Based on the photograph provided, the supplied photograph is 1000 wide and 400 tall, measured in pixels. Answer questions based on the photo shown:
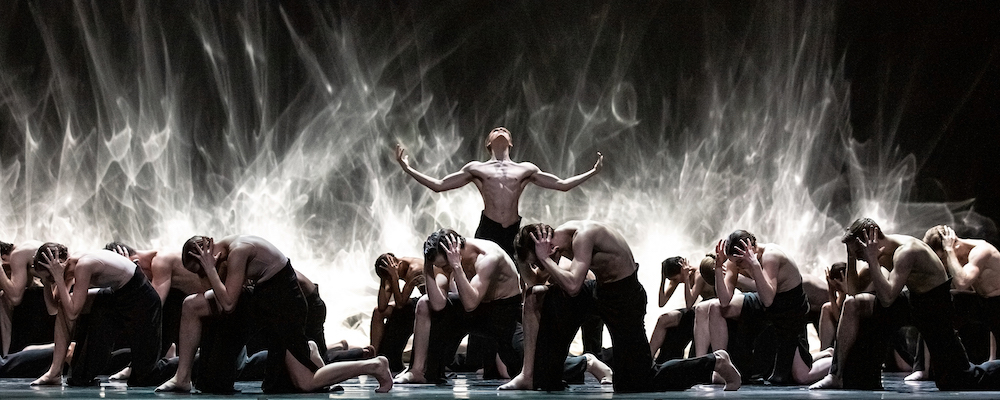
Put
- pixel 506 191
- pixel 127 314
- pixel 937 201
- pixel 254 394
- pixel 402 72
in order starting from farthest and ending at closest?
pixel 402 72, pixel 937 201, pixel 506 191, pixel 127 314, pixel 254 394

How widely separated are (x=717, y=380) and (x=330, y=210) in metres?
5.54

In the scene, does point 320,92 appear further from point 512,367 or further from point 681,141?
point 512,367

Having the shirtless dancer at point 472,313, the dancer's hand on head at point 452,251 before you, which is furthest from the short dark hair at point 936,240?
the dancer's hand on head at point 452,251

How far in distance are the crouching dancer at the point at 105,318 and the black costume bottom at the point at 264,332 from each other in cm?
84

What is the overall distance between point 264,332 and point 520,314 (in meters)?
1.50

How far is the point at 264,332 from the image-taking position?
477cm

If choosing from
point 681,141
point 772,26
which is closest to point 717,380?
point 681,141

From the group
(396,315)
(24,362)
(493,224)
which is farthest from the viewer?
(493,224)

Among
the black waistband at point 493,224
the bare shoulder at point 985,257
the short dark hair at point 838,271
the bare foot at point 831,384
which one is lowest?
the bare foot at point 831,384

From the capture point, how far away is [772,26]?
10336mm

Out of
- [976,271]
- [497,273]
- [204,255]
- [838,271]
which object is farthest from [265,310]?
[976,271]

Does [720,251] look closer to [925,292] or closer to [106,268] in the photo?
[925,292]

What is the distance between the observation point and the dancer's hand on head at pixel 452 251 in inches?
200

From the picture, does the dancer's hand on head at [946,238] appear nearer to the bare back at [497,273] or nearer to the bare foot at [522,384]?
the bare back at [497,273]
